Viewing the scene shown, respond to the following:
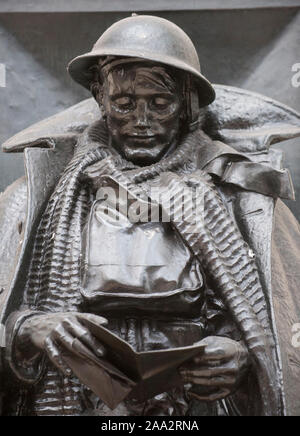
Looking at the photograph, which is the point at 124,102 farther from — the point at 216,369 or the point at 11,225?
the point at 216,369

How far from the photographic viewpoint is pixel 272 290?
10.0 ft

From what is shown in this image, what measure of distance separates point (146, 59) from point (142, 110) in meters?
0.15

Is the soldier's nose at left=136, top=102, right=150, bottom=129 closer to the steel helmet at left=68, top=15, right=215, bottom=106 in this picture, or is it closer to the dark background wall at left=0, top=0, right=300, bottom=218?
the steel helmet at left=68, top=15, right=215, bottom=106

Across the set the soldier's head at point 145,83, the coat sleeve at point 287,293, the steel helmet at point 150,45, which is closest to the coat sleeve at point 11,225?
the soldier's head at point 145,83

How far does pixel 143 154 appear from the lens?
3.21m

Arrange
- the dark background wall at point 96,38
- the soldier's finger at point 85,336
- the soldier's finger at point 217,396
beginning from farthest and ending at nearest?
the dark background wall at point 96,38 → the soldier's finger at point 217,396 → the soldier's finger at point 85,336

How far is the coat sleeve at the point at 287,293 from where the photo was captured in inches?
115

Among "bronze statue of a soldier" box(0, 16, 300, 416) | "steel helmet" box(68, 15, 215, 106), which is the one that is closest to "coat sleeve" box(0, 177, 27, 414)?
"bronze statue of a soldier" box(0, 16, 300, 416)

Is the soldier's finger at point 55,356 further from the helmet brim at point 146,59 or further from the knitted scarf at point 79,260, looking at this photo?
the helmet brim at point 146,59

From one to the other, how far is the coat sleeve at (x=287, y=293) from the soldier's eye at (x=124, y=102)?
615 mm

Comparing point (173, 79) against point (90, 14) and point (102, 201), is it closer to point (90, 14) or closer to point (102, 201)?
point (102, 201)

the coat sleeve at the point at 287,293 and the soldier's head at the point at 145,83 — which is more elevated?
the soldier's head at the point at 145,83

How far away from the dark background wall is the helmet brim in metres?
0.83
